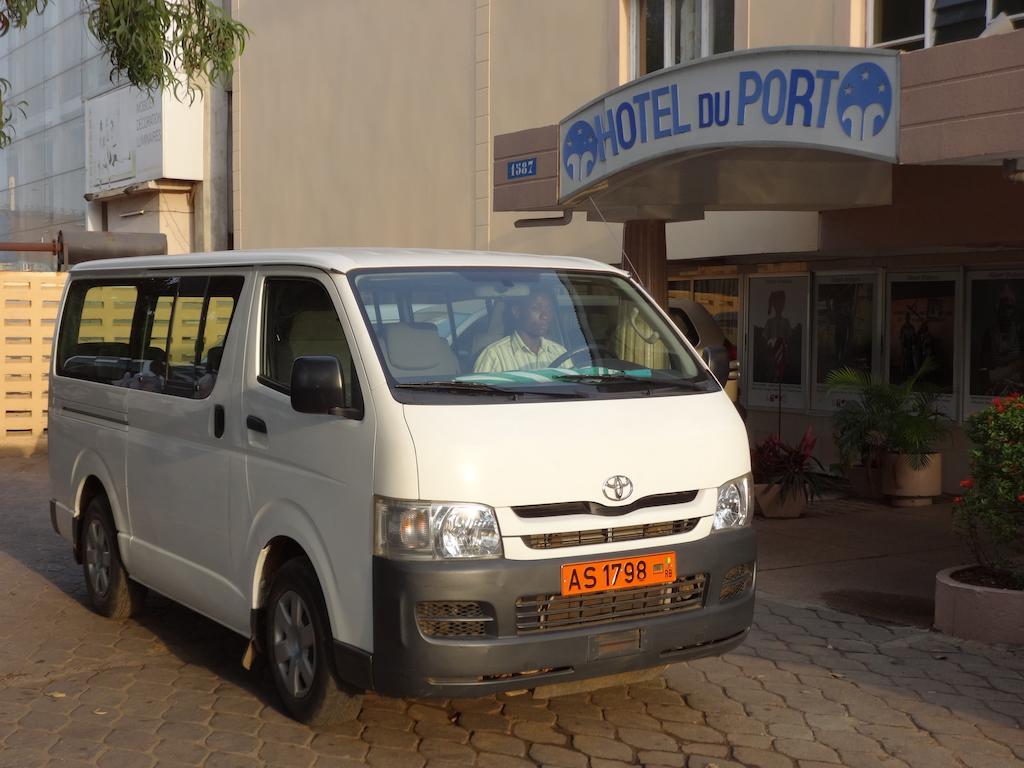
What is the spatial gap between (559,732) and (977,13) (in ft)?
27.3

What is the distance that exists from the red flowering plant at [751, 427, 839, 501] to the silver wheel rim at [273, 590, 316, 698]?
6127 millimetres

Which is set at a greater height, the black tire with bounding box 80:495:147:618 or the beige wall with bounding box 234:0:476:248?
the beige wall with bounding box 234:0:476:248

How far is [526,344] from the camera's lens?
Result: 18.3ft

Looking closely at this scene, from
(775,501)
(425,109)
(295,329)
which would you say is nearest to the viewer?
(295,329)

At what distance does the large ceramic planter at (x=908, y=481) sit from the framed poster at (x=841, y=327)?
1.20 meters

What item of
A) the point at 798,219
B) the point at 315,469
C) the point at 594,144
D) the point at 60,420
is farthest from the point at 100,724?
the point at 798,219

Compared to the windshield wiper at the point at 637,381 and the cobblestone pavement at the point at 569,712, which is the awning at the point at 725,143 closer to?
the windshield wiper at the point at 637,381

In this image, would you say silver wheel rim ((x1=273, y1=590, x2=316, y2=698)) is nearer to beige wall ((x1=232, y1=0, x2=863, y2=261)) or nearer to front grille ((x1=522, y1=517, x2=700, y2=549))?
front grille ((x1=522, y1=517, x2=700, y2=549))

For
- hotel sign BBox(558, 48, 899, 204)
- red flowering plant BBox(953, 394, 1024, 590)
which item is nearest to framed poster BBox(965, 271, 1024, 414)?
hotel sign BBox(558, 48, 899, 204)

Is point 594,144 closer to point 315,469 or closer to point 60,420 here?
point 60,420

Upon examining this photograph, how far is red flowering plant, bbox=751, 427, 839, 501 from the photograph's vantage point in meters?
10.9

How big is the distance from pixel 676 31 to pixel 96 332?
8775 mm

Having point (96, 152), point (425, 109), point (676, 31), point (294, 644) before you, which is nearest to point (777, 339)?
point (676, 31)

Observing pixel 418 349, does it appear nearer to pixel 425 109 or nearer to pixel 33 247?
pixel 425 109
